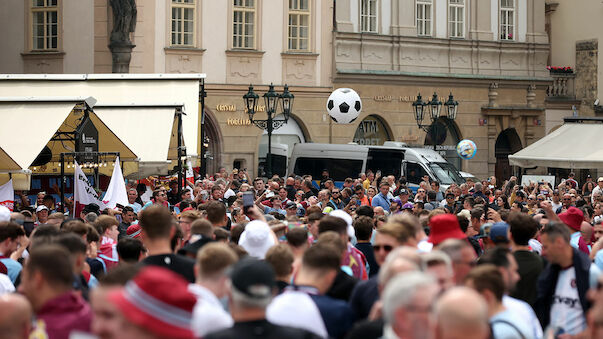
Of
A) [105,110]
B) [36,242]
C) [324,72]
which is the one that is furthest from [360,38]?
[36,242]

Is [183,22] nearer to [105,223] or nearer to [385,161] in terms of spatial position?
[385,161]

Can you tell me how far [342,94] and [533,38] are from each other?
14.3 meters

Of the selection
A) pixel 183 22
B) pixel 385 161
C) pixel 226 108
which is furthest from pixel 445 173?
pixel 183 22

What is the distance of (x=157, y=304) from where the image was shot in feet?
14.7

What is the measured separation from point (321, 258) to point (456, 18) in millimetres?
36053

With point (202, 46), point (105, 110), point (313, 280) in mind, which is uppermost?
point (202, 46)

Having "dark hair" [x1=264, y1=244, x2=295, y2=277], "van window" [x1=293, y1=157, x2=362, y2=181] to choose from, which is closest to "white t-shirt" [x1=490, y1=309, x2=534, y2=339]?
"dark hair" [x1=264, y1=244, x2=295, y2=277]

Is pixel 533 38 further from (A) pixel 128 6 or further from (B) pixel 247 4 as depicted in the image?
(A) pixel 128 6

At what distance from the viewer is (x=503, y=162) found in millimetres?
43312

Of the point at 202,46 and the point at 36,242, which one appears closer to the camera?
the point at 36,242

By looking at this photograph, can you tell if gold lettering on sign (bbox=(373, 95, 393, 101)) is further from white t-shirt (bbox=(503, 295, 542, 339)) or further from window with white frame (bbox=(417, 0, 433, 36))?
white t-shirt (bbox=(503, 295, 542, 339))

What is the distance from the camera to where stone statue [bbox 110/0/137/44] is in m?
35.1

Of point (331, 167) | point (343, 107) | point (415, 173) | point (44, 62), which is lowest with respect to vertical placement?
point (415, 173)

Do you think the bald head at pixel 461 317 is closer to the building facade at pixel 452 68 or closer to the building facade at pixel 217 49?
the building facade at pixel 217 49
